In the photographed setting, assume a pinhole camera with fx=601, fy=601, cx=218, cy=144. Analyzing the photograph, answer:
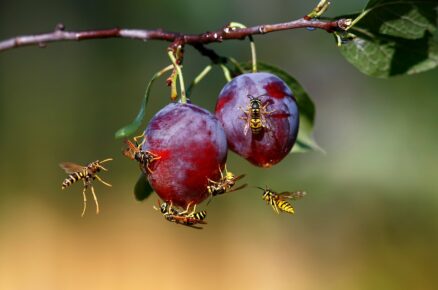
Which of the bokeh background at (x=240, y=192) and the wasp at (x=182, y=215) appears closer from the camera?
the wasp at (x=182, y=215)

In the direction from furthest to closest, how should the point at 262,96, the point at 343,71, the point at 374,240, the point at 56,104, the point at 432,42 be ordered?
the point at 56,104, the point at 343,71, the point at 374,240, the point at 432,42, the point at 262,96

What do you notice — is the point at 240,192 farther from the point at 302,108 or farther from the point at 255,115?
the point at 255,115

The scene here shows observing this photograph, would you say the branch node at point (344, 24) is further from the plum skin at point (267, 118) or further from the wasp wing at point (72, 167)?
the wasp wing at point (72, 167)

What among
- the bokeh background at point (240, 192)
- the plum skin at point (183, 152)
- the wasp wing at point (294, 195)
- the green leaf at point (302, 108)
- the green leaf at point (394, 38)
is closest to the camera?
the plum skin at point (183, 152)

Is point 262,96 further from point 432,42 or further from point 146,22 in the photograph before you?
point 146,22

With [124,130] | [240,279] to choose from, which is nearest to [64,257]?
[240,279]

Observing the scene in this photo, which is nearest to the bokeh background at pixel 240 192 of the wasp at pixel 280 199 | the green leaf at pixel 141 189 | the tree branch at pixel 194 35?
the wasp at pixel 280 199
